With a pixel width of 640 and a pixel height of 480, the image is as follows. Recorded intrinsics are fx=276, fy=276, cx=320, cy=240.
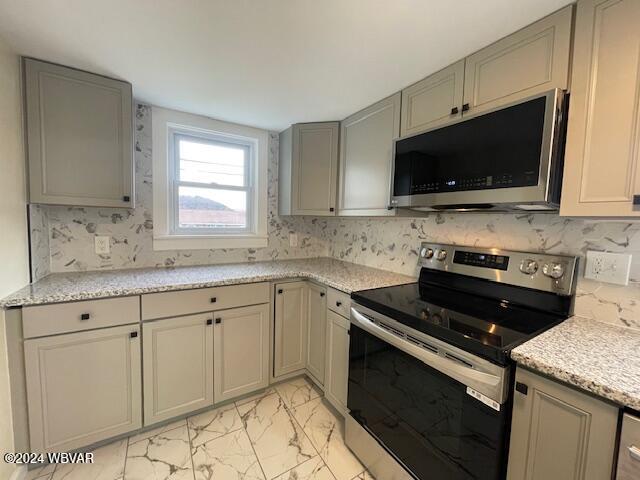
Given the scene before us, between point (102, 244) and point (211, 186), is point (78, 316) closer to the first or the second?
point (102, 244)

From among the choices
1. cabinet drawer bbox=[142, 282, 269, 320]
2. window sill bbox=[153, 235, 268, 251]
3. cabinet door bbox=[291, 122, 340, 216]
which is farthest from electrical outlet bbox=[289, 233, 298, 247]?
cabinet drawer bbox=[142, 282, 269, 320]

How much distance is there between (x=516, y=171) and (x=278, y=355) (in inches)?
74.2

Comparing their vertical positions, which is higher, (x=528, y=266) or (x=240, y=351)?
(x=528, y=266)

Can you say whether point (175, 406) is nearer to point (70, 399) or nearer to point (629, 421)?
point (70, 399)

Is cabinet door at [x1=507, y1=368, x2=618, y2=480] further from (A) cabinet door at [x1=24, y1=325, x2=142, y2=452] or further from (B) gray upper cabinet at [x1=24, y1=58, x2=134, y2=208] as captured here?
(B) gray upper cabinet at [x1=24, y1=58, x2=134, y2=208]

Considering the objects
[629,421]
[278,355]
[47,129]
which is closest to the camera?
[629,421]

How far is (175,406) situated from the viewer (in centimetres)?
172

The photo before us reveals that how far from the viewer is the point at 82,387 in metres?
1.46

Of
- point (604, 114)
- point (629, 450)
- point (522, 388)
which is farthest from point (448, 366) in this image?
point (604, 114)

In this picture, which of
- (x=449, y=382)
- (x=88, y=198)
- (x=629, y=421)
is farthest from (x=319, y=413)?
(x=88, y=198)

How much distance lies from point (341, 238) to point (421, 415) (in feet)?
5.83

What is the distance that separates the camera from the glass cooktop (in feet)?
3.20

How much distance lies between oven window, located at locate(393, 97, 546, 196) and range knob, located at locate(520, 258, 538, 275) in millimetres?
456

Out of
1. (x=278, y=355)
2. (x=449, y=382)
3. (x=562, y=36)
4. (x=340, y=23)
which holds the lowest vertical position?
(x=278, y=355)
